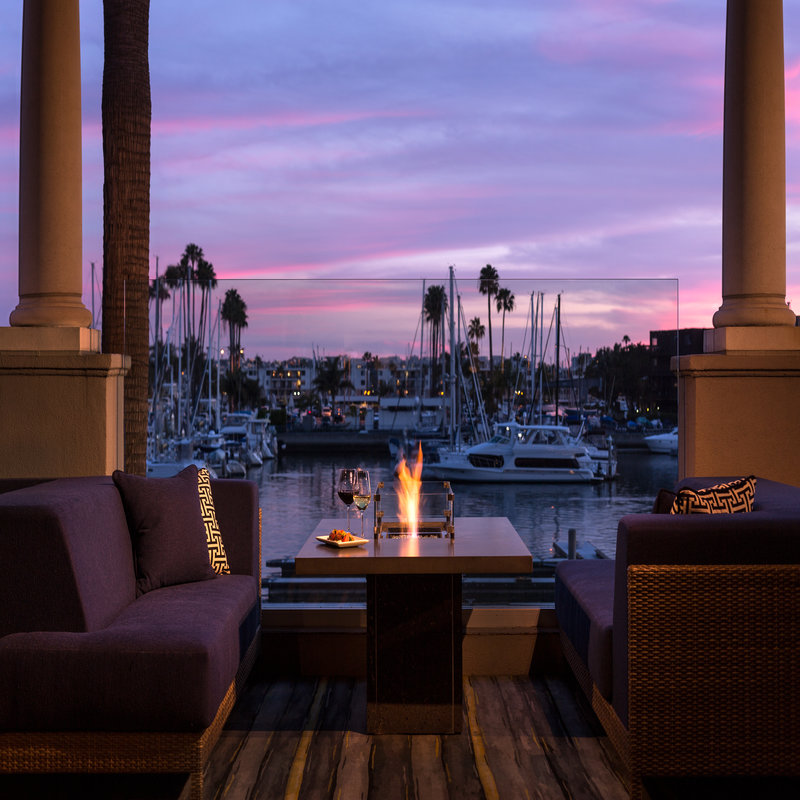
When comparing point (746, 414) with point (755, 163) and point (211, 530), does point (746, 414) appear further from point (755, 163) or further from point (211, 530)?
point (211, 530)

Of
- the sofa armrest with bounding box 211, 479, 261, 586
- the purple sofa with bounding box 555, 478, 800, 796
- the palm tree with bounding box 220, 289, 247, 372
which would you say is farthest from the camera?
the palm tree with bounding box 220, 289, 247, 372

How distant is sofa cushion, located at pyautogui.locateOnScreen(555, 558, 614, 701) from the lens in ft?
9.75

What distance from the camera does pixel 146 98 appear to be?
568 cm

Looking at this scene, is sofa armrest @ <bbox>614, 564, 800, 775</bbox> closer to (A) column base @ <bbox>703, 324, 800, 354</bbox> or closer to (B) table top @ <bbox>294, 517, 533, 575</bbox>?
(B) table top @ <bbox>294, 517, 533, 575</bbox>

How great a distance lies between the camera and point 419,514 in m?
3.58

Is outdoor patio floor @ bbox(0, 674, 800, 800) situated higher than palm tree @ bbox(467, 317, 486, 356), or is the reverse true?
palm tree @ bbox(467, 317, 486, 356)

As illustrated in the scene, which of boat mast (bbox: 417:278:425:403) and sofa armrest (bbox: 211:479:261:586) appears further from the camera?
boat mast (bbox: 417:278:425:403)

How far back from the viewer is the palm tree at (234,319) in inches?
210

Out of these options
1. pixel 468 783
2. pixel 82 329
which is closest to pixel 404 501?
pixel 468 783

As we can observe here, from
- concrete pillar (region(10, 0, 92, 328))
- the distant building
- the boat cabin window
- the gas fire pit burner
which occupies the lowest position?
the gas fire pit burner

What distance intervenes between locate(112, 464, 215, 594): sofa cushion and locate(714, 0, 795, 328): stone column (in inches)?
113

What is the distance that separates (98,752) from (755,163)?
399cm

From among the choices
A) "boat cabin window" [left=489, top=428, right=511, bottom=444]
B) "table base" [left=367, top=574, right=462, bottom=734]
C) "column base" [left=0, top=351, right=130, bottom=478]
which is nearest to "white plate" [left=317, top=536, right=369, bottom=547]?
"table base" [left=367, top=574, right=462, bottom=734]

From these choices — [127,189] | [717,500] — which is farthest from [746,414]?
[127,189]
